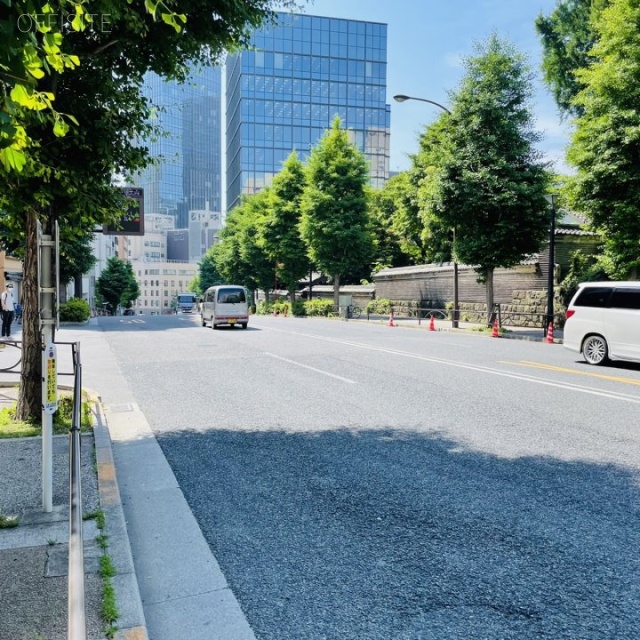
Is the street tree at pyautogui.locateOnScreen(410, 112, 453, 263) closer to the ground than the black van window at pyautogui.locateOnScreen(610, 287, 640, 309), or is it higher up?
higher up

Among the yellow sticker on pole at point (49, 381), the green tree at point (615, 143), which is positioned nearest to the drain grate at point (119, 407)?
the yellow sticker on pole at point (49, 381)

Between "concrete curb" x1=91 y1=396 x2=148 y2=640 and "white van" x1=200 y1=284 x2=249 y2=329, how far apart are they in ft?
71.9

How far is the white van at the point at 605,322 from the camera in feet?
39.9

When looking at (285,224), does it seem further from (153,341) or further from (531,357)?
(531,357)

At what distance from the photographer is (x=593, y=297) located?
42.9 ft

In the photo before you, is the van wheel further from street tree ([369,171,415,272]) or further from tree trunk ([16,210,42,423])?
street tree ([369,171,415,272])

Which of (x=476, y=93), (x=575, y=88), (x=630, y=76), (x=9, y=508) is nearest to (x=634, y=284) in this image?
(x=630, y=76)

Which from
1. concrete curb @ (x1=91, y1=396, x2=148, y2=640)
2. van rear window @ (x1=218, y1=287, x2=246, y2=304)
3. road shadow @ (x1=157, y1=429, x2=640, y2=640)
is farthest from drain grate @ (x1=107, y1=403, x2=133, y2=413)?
van rear window @ (x1=218, y1=287, x2=246, y2=304)

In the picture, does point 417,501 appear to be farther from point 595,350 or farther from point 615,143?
point 615,143

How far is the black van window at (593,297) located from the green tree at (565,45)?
68.3ft

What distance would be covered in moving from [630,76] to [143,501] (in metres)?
19.9

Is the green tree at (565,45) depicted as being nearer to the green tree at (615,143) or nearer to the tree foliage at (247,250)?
the green tree at (615,143)

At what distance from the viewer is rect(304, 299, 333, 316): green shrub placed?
Answer: 41.9 metres

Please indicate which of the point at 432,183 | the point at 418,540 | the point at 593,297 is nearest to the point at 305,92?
the point at 432,183
